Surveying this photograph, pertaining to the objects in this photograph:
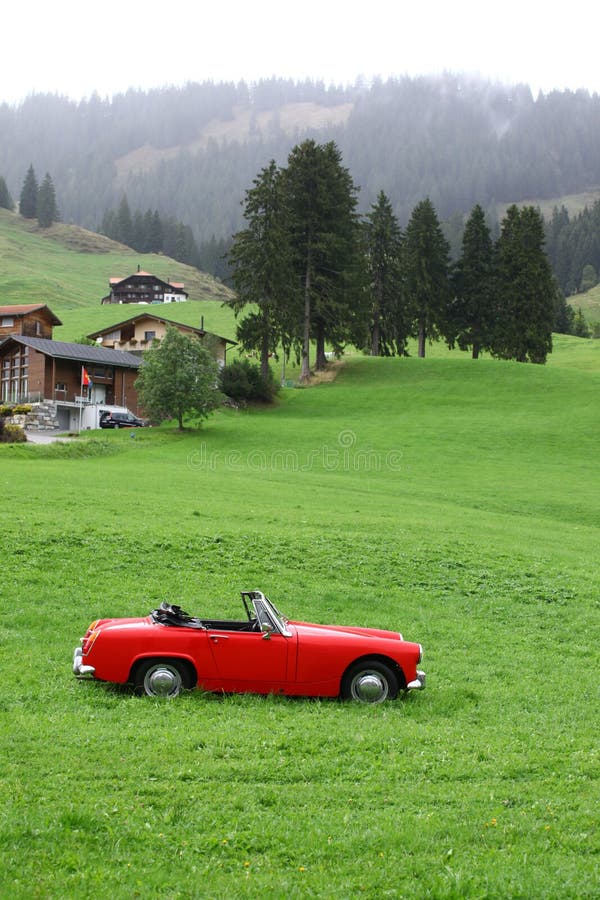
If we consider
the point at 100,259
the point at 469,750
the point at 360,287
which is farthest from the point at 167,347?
the point at 100,259

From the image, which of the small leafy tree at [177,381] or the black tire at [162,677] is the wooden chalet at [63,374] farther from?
the black tire at [162,677]

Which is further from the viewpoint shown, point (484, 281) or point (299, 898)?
point (484, 281)

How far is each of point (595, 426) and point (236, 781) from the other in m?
49.6

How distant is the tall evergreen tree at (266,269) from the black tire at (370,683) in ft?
184

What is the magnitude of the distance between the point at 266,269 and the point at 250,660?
5784 centimetres

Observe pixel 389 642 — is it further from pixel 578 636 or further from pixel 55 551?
pixel 55 551

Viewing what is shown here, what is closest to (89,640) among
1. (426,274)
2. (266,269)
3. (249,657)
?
(249,657)

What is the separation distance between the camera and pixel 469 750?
28.0 ft

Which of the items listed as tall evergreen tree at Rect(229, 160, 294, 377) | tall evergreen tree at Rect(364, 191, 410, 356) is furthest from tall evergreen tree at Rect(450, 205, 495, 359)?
tall evergreen tree at Rect(229, 160, 294, 377)

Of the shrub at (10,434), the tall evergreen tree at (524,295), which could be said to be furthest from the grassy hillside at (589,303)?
the shrub at (10,434)

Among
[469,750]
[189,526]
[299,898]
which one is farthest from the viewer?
[189,526]

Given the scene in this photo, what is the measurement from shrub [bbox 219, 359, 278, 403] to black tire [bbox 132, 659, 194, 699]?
53.2 m

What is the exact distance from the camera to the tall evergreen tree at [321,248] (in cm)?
6906

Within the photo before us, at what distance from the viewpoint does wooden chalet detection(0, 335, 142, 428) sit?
216ft
